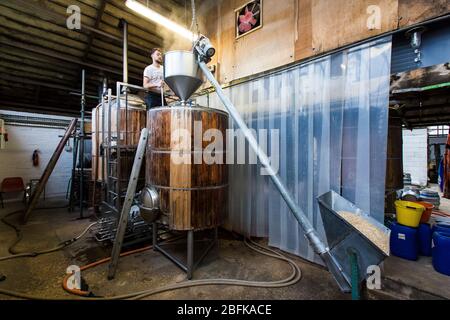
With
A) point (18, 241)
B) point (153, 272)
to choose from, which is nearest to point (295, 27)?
point (153, 272)

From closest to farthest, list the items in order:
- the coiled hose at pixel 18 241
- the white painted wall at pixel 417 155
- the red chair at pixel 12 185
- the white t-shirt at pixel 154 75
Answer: the coiled hose at pixel 18 241 → the white t-shirt at pixel 154 75 → the red chair at pixel 12 185 → the white painted wall at pixel 417 155

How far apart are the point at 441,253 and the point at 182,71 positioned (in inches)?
144

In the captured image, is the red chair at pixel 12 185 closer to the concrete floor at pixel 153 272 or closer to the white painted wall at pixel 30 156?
the white painted wall at pixel 30 156

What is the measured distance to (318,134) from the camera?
279 cm

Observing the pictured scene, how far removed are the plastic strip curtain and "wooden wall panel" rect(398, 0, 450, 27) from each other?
217 millimetres

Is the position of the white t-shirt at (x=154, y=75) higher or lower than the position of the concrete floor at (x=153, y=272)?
higher

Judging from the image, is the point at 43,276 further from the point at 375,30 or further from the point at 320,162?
the point at 375,30

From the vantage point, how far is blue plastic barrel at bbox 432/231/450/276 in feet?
7.30

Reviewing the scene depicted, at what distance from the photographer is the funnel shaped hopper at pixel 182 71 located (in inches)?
106

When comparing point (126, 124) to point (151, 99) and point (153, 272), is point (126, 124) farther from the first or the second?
point (153, 272)

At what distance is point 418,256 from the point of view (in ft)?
8.70

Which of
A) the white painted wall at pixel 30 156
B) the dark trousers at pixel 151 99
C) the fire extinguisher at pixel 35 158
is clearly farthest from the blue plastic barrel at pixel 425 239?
the fire extinguisher at pixel 35 158

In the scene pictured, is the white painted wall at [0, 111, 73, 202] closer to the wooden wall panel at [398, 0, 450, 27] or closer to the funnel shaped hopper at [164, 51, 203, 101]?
the funnel shaped hopper at [164, 51, 203, 101]

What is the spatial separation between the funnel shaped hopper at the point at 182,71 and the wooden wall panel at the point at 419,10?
2.30 metres
